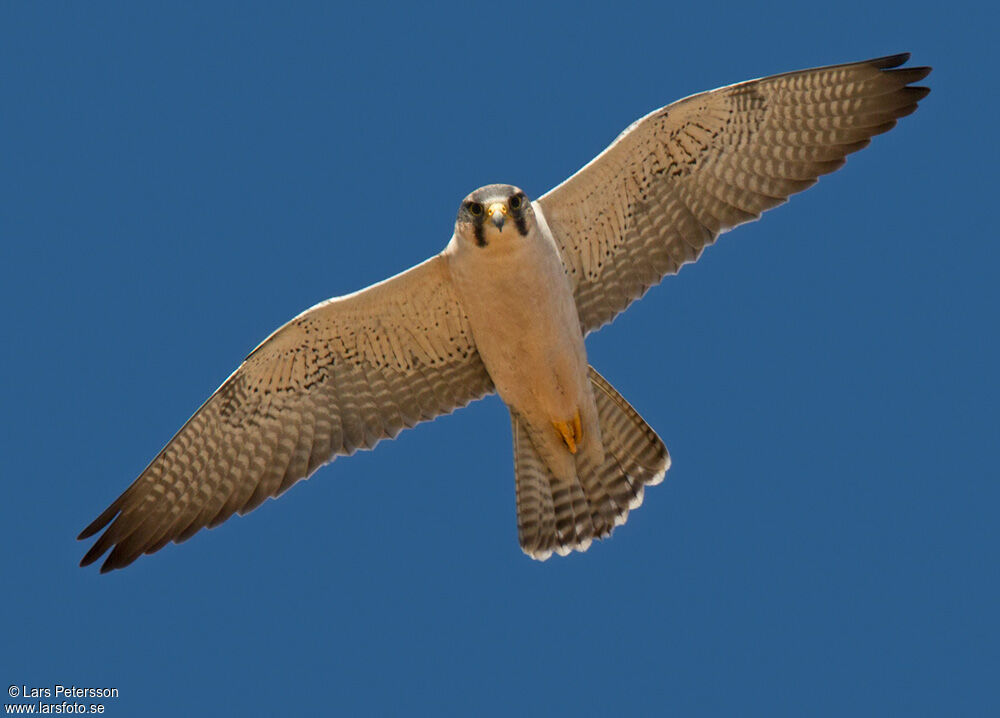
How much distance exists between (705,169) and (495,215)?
176 cm

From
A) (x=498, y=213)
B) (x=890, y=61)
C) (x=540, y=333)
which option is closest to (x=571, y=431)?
(x=540, y=333)

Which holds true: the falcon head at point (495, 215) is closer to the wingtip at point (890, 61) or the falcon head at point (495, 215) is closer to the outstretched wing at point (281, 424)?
the outstretched wing at point (281, 424)

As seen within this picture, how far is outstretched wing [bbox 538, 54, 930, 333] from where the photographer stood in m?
9.69

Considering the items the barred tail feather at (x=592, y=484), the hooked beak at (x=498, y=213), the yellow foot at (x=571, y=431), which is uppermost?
the hooked beak at (x=498, y=213)

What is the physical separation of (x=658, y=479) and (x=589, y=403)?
0.76 metres

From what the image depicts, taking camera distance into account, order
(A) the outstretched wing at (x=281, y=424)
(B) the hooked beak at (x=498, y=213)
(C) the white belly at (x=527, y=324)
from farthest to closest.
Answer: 1. (A) the outstretched wing at (x=281, y=424)
2. (C) the white belly at (x=527, y=324)
3. (B) the hooked beak at (x=498, y=213)

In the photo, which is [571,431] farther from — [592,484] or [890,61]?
[890,61]

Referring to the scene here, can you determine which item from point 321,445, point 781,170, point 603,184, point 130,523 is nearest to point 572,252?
point 603,184

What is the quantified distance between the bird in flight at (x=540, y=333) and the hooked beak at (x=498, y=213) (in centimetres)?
13

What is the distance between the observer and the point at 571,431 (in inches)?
396

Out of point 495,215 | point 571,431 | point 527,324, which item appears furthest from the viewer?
point 571,431

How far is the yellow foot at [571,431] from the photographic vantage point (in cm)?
1000

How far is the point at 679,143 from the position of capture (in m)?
9.81

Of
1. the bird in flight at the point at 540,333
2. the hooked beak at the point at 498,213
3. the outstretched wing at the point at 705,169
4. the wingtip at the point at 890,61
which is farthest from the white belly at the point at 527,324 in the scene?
the wingtip at the point at 890,61
